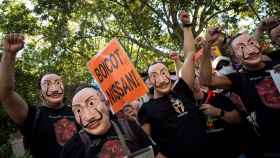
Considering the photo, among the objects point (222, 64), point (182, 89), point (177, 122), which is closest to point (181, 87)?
point (182, 89)

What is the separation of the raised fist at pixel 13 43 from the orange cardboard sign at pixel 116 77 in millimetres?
879

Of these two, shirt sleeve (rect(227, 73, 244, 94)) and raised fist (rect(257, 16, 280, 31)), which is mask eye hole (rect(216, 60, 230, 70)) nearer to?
shirt sleeve (rect(227, 73, 244, 94))

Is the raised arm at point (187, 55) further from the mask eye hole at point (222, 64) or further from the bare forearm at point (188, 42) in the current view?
the mask eye hole at point (222, 64)

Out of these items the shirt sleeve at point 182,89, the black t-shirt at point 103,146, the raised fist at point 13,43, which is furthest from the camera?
the shirt sleeve at point 182,89

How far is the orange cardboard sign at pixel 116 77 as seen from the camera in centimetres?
407

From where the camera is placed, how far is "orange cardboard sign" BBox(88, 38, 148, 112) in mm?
4074

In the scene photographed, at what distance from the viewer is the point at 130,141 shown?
3.25 meters

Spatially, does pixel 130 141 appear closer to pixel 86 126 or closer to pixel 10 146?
pixel 86 126

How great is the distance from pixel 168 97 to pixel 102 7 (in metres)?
11.4

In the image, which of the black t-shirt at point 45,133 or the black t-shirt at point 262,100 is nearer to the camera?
the black t-shirt at point 262,100

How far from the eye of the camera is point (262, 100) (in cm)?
376

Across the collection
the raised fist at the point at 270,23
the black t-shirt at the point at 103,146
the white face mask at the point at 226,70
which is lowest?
the black t-shirt at the point at 103,146

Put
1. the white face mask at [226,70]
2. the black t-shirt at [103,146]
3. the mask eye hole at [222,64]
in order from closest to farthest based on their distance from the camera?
the black t-shirt at [103,146] → the white face mask at [226,70] → the mask eye hole at [222,64]

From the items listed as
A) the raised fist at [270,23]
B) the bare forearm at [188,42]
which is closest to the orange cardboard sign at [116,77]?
the bare forearm at [188,42]
